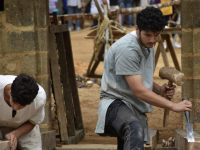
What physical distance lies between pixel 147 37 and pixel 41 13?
5.49ft

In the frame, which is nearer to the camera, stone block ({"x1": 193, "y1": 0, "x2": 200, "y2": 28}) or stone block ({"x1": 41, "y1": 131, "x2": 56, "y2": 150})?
stone block ({"x1": 193, "y1": 0, "x2": 200, "y2": 28})

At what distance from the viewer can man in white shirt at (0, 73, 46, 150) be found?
3600 millimetres

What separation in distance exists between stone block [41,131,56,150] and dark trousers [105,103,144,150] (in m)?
1.31

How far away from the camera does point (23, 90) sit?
11.7 ft

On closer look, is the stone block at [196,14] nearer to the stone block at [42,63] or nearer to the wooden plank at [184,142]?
the wooden plank at [184,142]

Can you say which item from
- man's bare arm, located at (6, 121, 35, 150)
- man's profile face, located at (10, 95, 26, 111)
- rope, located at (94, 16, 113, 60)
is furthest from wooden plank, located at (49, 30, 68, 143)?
rope, located at (94, 16, 113, 60)

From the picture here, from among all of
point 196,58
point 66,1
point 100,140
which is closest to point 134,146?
point 196,58

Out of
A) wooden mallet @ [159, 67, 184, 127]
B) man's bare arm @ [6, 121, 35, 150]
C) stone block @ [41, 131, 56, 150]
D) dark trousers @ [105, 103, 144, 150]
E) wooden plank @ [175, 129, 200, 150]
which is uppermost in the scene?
wooden mallet @ [159, 67, 184, 127]

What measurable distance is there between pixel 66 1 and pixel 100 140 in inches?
457

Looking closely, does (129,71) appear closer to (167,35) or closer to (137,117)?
(137,117)

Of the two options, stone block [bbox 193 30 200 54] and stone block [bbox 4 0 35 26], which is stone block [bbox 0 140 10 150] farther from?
stone block [bbox 193 30 200 54]

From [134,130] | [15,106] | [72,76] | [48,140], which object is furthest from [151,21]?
[72,76]

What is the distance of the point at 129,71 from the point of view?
3.80 meters

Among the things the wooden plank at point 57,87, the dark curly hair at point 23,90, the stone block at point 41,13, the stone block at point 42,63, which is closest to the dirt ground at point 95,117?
the wooden plank at point 57,87
